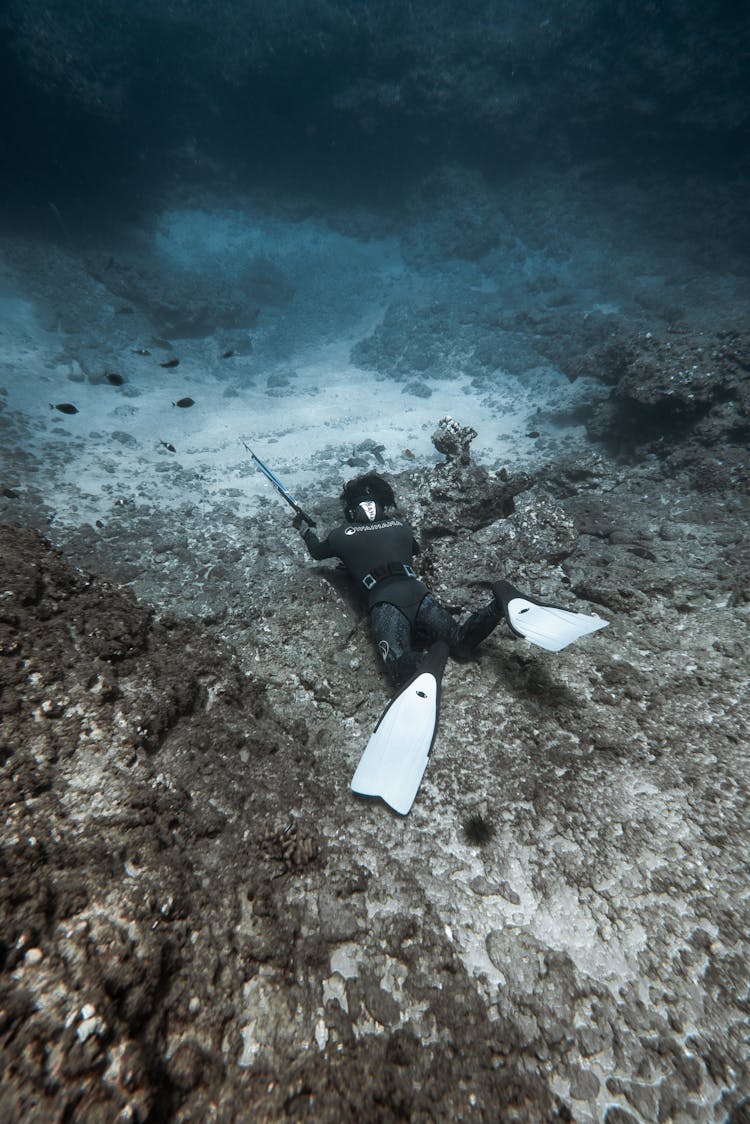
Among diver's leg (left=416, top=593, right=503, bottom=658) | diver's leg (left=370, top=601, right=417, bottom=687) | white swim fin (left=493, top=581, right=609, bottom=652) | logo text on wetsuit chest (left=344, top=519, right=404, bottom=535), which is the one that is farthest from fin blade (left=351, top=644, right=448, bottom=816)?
logo text on wetsuit chest (left=344, top=519, right=404, bottom=535)

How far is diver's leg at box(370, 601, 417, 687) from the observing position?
363 centimetres

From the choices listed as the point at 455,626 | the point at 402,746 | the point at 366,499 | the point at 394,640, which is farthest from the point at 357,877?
the point at 366,499

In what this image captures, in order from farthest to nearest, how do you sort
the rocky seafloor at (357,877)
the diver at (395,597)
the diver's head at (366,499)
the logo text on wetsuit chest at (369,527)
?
the diver's head at (366,499) → the logo text on wetsuit chest at (369,527) → the diver at (395,597) → the rocky seafloor at (357,877)

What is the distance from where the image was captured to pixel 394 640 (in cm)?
385

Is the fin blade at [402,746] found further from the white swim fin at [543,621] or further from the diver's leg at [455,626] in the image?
the white swim fin at [543,621]

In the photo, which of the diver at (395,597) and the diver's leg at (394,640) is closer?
the diver's leg at (394,640)

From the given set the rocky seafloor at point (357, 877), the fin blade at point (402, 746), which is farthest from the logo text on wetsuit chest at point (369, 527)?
the fin blade at point (402, 746)

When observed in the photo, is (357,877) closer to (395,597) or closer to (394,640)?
(394,640)

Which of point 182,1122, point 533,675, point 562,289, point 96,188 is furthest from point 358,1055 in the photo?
point 96,188

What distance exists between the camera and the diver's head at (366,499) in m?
4.98

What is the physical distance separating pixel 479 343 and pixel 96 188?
19738mm

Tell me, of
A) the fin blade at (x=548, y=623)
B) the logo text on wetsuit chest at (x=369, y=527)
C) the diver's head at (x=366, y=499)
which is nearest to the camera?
the fin blade at (x=548, y=623)

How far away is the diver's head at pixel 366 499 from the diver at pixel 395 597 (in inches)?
0.5

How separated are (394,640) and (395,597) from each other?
1.49 feet
